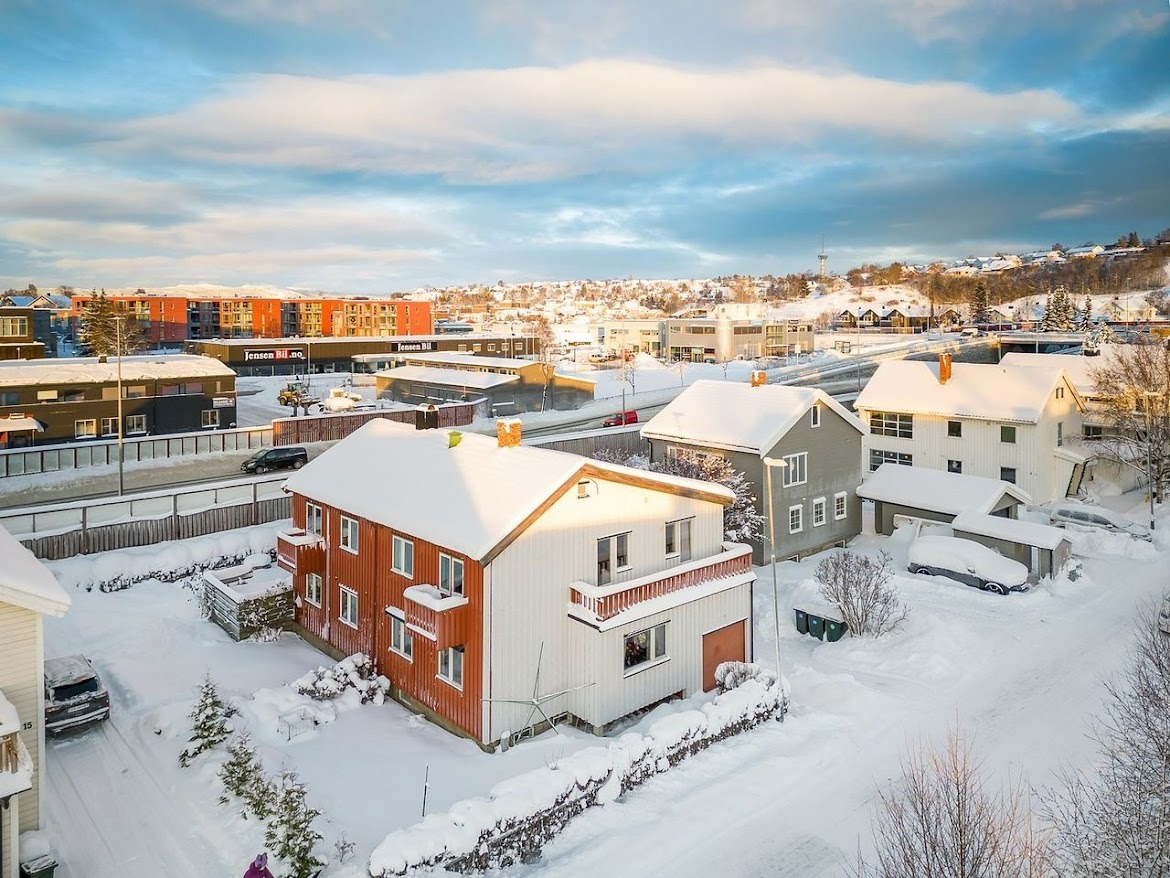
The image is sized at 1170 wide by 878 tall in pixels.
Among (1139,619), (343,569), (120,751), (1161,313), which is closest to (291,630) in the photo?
(343,569)

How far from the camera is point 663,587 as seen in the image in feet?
63.3

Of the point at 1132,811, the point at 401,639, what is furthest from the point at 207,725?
Result: the point at 1132,811

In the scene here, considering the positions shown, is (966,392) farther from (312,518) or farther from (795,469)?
(312,518)

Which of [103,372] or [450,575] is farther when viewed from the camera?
[103,372]

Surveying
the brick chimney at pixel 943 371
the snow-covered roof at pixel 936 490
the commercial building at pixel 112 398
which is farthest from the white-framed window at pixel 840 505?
the commercial building at pixel 112 398

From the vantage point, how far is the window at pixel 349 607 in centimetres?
2178

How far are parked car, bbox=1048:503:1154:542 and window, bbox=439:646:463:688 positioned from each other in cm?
3015

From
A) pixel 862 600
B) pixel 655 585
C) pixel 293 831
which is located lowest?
pixel 293 831

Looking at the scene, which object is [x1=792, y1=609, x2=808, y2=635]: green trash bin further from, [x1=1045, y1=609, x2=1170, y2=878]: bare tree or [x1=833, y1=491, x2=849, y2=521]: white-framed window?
[x1=833, y1=491, x2=849, y2=521]: white-framed window

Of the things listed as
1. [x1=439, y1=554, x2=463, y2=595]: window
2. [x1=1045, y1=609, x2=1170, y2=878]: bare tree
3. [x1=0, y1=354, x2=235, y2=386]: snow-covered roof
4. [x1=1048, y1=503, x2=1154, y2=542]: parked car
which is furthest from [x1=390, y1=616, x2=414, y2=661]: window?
[x1=0, y1=354, x2=235, y2=386]: snow-covered roof

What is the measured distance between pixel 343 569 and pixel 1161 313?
181165 mm

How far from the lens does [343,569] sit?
22312 mm

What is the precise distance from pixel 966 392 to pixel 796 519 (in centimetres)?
1594

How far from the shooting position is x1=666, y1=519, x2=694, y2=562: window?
815 inches
